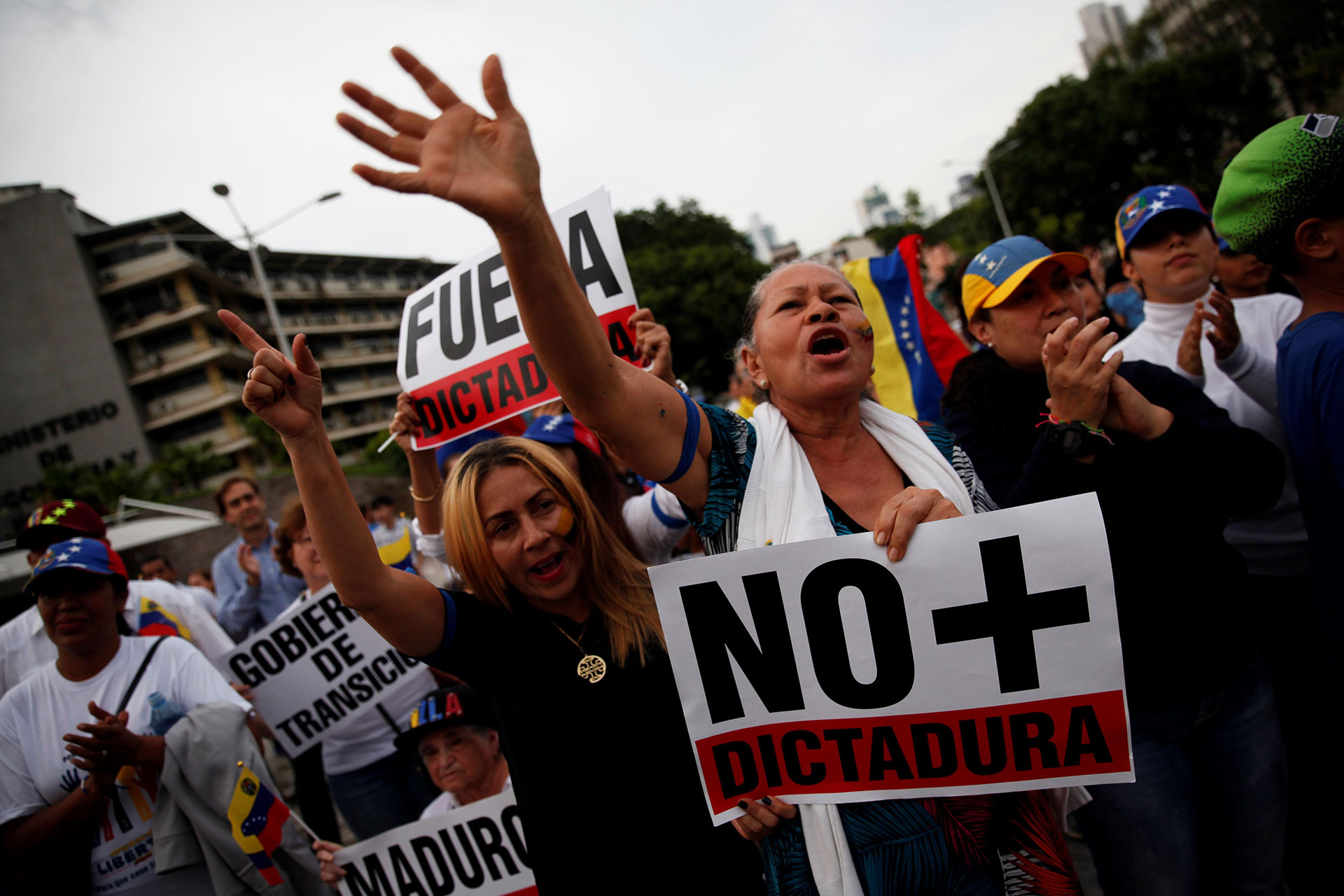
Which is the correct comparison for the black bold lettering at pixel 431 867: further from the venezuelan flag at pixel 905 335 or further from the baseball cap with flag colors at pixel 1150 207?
the baseball cap with flag colors at pixel 1150 207

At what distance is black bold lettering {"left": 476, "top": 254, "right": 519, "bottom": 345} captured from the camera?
3.09 meters

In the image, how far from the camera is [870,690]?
153cm

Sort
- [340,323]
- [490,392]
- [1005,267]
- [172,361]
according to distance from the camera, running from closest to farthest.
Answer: [1005,267] < [490,392] < [172,361] < [340,323]

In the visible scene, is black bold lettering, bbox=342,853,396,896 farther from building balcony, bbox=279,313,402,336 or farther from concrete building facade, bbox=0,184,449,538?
building balcony, bbox=279,313,402,336

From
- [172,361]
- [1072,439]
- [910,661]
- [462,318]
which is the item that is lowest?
[910,661]

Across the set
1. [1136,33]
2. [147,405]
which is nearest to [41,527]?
[147,405]

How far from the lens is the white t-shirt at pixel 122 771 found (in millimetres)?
2562

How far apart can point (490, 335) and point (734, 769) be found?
2.16 meters

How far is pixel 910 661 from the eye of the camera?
1510 mm

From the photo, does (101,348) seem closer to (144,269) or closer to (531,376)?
(144,269)

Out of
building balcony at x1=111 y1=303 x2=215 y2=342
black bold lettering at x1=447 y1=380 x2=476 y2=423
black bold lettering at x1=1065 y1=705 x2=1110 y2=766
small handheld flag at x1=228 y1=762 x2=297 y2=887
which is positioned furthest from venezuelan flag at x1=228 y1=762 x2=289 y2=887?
building balcony at x1=111 y1=303 x2=215 y2=342

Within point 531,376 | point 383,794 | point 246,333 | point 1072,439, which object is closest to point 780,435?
point 1072,439

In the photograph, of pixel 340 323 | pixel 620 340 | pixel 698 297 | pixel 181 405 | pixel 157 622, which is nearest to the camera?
pixel 620 340

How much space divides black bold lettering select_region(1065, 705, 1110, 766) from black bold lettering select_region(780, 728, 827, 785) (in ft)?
1.66
